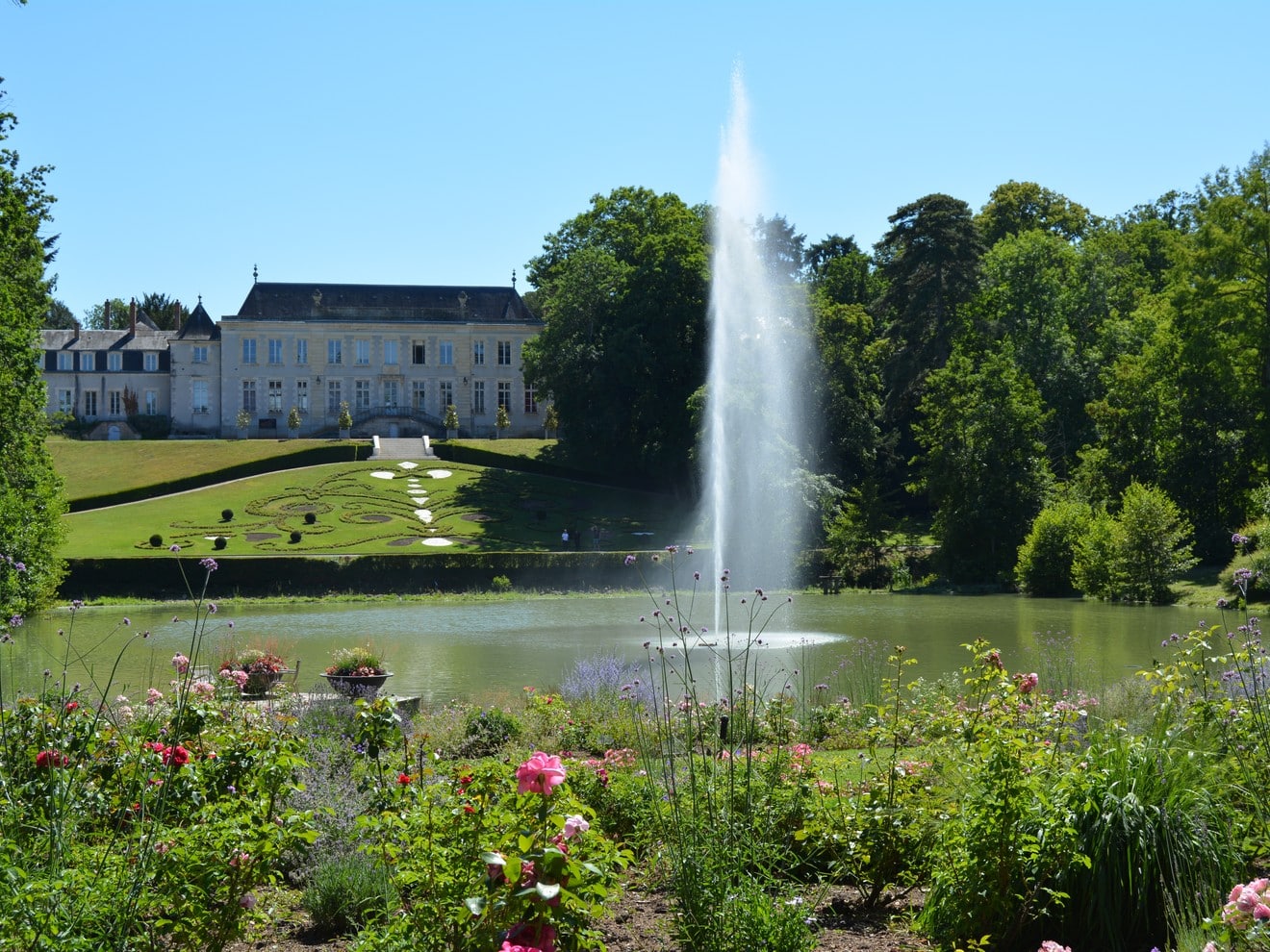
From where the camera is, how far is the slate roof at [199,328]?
71.5 metres

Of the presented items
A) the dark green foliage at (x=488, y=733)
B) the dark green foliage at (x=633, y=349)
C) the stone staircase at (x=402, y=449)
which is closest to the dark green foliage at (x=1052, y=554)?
the dark green foliage at (x=633, y=349)

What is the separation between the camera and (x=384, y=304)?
237ft

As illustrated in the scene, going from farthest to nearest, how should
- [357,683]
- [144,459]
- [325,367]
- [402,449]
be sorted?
[325,367]
[402,449]
[144,459]
[357,683]

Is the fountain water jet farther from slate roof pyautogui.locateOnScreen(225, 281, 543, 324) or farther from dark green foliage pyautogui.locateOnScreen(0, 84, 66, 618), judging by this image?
slate roof pyautogui.locateOnScreen(225, 281, 543, 324)

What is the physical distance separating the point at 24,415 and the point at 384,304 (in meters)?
48.7

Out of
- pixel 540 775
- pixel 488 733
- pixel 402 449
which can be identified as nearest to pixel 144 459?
pixel 402 449

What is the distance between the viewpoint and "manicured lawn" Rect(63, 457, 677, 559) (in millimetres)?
38125

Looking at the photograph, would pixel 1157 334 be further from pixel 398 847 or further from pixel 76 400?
pixel 76 400

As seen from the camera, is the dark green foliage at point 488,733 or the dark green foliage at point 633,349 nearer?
the dark green foliage at point 488,733

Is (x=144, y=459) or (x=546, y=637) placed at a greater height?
(x=144, y=459)

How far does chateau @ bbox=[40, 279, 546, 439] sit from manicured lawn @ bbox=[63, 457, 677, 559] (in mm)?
18417

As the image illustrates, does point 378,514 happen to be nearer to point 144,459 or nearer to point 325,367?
point 144,459

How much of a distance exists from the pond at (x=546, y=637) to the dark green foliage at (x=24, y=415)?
1.07 metres

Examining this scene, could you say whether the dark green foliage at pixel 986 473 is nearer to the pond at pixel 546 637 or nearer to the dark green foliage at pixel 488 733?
the pond at pixel 546 637
